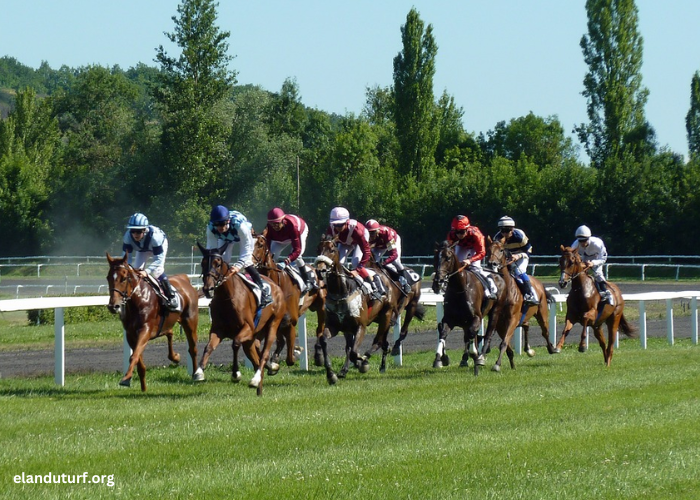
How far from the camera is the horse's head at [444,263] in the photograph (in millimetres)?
13914

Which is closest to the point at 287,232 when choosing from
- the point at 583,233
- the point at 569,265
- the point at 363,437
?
the point at 569,265

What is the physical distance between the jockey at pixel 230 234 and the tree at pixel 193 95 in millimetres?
45378

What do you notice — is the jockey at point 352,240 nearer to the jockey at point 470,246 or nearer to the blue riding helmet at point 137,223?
the jockey at point 470,246

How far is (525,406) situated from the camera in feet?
34.9

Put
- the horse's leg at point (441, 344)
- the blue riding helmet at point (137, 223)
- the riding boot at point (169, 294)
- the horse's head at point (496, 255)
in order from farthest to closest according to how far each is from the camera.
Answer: the horse's head at point (496, 255)
the horse's leg at point (441, 344)
the riding boot at point (169, 294)
the blue riding helmet at point (137, 223)

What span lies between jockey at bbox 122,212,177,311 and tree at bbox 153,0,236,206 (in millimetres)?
45070

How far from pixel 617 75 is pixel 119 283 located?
4474 centimetres

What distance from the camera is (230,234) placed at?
12.4 metres

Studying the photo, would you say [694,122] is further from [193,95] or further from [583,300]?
[583,300]

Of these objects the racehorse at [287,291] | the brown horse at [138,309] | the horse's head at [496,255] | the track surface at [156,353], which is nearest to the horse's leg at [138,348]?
the brown horse at [138,309]

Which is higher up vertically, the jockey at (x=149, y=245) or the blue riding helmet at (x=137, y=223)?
the blue riding helmet at (x=137, y=223)

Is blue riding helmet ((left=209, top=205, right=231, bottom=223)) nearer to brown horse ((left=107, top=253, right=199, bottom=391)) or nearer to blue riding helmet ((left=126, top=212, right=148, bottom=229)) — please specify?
blue riding helmet ((left=126, top=212, right=148, bottom=229))

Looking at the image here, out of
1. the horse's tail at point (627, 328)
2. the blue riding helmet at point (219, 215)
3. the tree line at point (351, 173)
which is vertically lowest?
the horse's tail at point (627, 328)

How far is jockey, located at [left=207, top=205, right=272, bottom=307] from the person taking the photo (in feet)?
39.8
